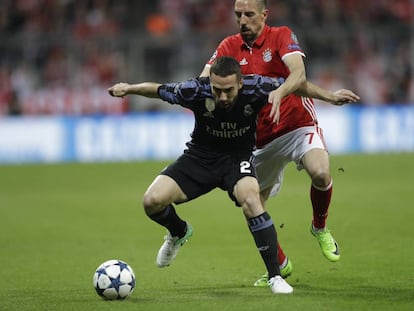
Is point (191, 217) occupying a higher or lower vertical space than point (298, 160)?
lower

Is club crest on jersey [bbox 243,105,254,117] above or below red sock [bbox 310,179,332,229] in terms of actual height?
above

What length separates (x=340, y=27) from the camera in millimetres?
24344

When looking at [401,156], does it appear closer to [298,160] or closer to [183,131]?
[183,131]

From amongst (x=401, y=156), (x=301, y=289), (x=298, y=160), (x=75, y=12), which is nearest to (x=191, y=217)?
(x=298, y=160)

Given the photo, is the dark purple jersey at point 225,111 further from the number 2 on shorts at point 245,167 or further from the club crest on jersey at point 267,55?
the club crest on jersey at point 267,55

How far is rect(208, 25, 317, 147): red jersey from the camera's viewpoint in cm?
803

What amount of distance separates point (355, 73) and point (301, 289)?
1758 centimetres

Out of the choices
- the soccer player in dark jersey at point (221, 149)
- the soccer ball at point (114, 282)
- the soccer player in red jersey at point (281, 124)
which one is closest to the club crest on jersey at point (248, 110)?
the soccer player in dark jersey at point (221, 149)

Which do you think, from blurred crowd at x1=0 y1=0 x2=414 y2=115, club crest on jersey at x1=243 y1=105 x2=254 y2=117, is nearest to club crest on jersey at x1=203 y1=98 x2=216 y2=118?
club crest on jersey at x1=243 y1=105 x2=254 y2=117

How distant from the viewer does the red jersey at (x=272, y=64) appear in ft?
→ 26.3

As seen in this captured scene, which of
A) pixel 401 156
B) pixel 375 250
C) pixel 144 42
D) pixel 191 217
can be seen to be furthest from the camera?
pixel 144 42

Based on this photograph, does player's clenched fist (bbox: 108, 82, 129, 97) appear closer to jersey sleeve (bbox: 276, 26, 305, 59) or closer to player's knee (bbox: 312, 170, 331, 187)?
jersey sleeve (bbox: 276, 26, 305, 59)

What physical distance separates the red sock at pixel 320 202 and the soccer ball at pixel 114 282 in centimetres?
212

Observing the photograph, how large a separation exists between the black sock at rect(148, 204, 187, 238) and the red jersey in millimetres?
1182
